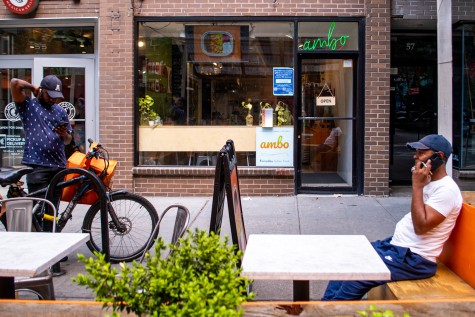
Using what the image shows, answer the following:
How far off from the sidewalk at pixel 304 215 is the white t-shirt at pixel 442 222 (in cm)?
163

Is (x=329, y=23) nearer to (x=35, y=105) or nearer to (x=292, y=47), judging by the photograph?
(x=292, y=47)

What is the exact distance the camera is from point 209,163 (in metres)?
9.84

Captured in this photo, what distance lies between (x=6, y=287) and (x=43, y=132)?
278 cm

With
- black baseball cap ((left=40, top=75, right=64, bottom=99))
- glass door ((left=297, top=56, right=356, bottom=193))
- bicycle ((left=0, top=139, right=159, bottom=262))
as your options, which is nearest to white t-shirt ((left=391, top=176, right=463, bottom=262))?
bicycle ((left=0, top=139, right=159, bottom=262))

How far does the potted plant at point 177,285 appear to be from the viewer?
2.30m

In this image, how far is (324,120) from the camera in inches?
388

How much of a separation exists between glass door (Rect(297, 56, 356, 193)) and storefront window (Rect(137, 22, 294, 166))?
35 centimetres

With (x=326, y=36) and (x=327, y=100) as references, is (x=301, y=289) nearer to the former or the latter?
(x=327, y=100)

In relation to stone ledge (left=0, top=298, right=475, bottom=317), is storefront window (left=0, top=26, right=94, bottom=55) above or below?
above

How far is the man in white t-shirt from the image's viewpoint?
3.85 m

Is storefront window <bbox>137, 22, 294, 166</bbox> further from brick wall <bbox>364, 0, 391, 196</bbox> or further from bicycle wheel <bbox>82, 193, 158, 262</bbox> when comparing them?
bicycle wheel <bbox>82, 193, 158, 262</bbox>

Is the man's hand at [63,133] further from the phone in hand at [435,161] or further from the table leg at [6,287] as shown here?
the phone in hand at [435,161]

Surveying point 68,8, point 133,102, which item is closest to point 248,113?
point 133,102

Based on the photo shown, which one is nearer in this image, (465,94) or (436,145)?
(436,145)
